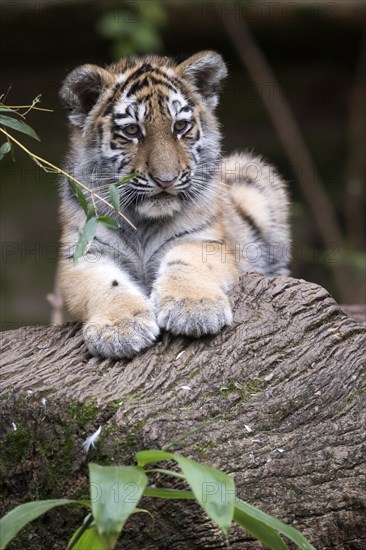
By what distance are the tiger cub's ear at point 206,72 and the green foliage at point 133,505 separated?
8.07 ft

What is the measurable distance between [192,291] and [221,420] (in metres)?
0.74

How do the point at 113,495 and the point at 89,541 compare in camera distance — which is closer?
the point at 113,495

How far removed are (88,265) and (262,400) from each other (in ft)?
4.19

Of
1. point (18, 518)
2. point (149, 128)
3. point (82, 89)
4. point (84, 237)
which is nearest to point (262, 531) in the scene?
point (18, 518)

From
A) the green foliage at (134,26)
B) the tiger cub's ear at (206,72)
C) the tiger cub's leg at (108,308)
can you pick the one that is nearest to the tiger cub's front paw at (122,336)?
the tiger cub's leg at (108,308)

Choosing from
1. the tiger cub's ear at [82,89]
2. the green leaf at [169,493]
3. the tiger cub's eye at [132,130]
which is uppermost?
the tiger cub's ear at [82,89]

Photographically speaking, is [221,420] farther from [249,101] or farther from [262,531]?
[249,101]

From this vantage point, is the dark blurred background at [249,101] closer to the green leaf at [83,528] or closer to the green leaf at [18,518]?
the green leaf at [83,528]

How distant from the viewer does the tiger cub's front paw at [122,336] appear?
3410 mm

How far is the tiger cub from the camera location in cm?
374

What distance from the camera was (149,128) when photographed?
395 centimetres

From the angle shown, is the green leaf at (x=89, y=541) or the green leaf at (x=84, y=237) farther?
the green leaf at (x=84, y=237)

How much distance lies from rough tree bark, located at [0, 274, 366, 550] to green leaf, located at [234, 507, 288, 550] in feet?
1.25

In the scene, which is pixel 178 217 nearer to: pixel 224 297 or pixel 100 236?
pixel 100 236
